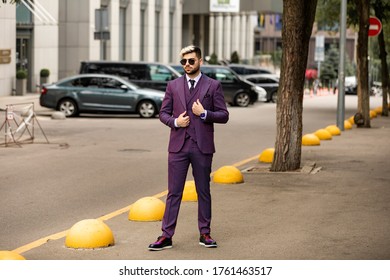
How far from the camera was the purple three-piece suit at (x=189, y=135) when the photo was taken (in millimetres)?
9414

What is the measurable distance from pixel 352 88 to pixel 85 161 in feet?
191

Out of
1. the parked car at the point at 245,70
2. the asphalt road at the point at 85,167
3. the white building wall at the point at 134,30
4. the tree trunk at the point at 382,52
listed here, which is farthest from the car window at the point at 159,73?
the white building wall at the point at 134,30

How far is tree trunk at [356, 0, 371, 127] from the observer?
3016 cm

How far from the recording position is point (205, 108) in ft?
31.0

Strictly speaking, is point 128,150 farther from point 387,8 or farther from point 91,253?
point 387,8

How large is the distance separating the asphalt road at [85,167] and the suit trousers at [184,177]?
67.0 inches

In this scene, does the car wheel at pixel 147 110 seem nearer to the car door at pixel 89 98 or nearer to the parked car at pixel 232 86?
the car door at pixel 89 98

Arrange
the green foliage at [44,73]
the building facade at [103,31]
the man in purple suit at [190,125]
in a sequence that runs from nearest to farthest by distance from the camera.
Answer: the man in purple suit at [190,125] < the building facade at [103,31] < the green foliage at [44,73]

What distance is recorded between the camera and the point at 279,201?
13469 millimetres

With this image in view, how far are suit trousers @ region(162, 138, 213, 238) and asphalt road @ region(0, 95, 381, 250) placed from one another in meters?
1.70

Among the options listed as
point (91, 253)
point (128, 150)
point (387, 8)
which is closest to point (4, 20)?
point (387, 8)

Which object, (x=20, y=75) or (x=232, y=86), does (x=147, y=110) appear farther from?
(x=20, y=75)

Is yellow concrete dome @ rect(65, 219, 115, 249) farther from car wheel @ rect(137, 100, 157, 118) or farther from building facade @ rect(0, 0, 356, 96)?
building facade @ rect(0, 0, 356, 96)
